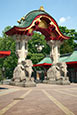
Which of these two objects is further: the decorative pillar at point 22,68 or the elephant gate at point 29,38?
the elephant gate at point 29,38

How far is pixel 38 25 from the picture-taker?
24469 mm

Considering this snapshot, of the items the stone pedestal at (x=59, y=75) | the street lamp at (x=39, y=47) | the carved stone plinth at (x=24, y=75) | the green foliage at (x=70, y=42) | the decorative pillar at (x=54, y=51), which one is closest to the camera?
the carved stone plinth at (x=24, y=75)

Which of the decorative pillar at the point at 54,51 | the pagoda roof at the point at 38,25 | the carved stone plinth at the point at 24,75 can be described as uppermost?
the pagoda roof at the point at 38,25

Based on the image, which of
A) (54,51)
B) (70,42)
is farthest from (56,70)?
(70,42)

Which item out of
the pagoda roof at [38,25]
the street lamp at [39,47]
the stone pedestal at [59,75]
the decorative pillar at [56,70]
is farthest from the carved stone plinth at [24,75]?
the street lamp at [39,47]

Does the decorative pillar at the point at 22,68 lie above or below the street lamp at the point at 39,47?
below

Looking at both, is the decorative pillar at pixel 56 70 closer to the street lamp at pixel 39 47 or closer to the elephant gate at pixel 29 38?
the elephant gate at pixel 29 38

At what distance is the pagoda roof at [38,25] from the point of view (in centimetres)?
2188

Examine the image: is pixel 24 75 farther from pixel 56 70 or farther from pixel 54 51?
pixel 54 51

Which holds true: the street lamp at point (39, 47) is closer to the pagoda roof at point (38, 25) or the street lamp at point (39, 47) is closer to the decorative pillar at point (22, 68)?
the pagoda roof at point (38, 25)

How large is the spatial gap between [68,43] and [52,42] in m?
23.7

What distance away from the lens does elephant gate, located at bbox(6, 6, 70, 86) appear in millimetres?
20188

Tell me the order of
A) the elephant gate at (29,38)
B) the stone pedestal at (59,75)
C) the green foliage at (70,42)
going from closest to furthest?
1. the elephant gate at (29,38)
2. the stone pedestal at (59,75)
3. the green foliage at (70,42)

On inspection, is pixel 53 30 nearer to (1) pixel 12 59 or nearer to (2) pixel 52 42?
→ (2) pixel 52 42
